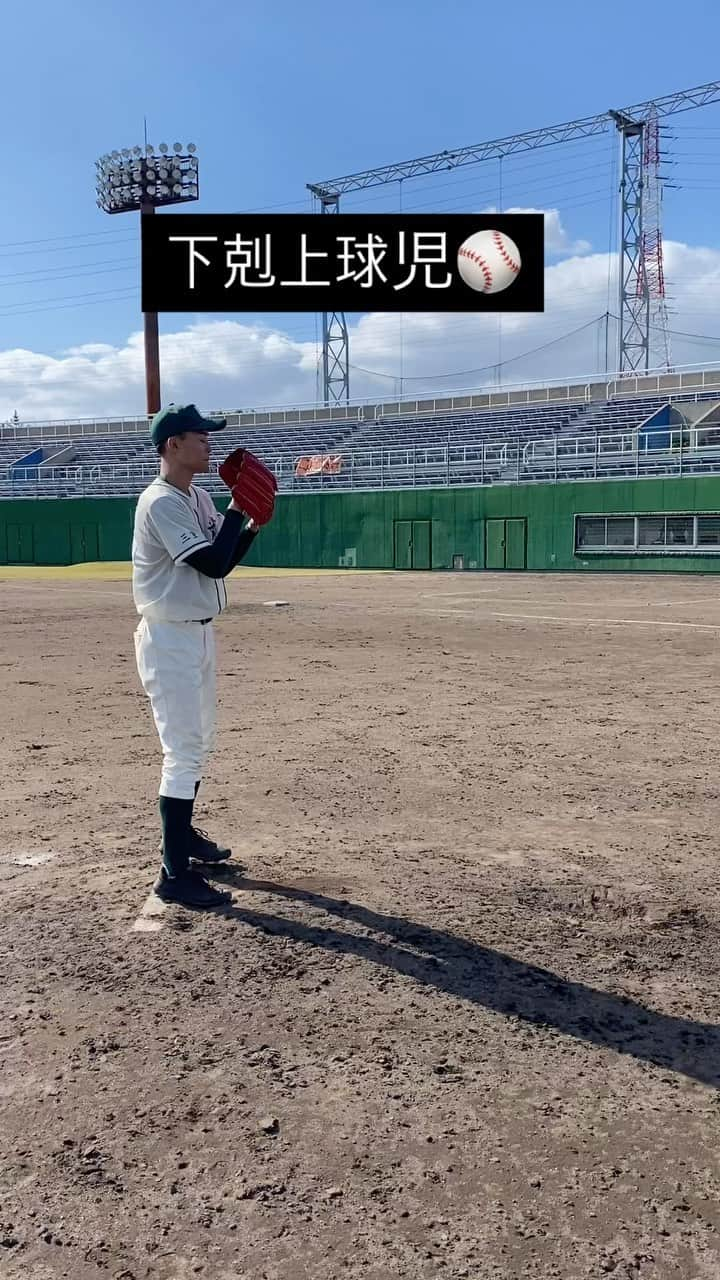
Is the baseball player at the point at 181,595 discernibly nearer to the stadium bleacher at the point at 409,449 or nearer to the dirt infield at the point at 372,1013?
the dirt infield at the point at 372,1013

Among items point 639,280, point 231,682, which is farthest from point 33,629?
point 639,280

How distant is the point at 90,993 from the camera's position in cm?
312

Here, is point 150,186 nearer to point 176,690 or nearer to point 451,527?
point 451,527

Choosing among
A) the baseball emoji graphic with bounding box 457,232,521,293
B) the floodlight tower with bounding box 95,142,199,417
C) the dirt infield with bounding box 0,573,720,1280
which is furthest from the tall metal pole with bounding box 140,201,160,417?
the dirt infield with bounding box 0,573,720,1280

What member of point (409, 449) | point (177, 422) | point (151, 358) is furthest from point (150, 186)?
point (177, 422)

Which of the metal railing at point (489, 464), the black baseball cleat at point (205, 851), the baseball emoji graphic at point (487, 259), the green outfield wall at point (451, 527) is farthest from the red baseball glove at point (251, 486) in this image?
the baseball emoji graphic at point (487, 259)

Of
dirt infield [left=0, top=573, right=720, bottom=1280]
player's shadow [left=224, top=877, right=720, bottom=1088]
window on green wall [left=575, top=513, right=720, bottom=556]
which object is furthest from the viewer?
window on green wall [left=575, top=513, right=720, bottom=556]

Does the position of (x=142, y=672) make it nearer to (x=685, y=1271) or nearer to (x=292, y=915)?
(x=292, y=915)

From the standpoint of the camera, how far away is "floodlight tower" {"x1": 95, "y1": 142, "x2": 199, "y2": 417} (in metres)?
62.8

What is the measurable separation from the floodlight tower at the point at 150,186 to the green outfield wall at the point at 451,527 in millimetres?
18985

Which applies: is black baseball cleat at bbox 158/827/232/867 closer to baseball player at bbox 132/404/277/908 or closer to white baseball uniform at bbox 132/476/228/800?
baseball player at bbox 132/404/277/908

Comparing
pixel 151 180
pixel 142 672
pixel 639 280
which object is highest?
pixel 151 180

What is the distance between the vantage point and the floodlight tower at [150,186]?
62844 millimetres

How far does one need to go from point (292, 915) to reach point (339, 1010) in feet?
2.64
